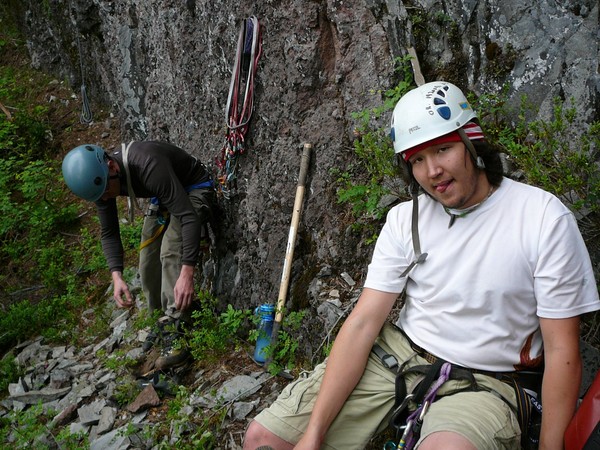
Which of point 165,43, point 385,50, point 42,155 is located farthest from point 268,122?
point 42,155

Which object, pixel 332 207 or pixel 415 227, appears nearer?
pixel 415 227

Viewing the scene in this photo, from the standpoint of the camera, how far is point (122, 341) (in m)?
6.88

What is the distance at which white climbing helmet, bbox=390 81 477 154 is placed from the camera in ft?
8.72

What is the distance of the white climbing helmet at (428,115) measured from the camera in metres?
2.66

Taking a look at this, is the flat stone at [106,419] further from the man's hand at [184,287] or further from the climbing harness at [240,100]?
the climbing harness at [240,100]

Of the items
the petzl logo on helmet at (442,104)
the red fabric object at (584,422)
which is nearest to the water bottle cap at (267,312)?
the petzl logo on helmet at (442,104)

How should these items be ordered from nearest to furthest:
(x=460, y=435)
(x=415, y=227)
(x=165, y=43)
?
(x=460, y=435), (x=415, y=227), (x=165, y=43)

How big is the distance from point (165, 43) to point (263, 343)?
439 centimetres

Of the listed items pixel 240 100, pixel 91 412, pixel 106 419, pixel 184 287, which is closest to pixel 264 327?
pixel 184 287

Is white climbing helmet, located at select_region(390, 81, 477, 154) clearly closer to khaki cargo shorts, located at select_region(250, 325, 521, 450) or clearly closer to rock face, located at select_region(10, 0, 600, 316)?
khaki cargo shorts, located at select_region(250, 325, 521, 450)

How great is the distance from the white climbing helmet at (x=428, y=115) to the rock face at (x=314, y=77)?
1.37 m

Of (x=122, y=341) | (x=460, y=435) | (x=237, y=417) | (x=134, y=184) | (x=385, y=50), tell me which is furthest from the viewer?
(x=122, y=341)

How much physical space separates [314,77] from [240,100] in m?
1.02

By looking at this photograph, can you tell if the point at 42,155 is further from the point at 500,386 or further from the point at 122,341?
the point at 500,386
